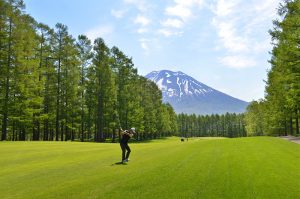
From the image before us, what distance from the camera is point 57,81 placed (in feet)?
203

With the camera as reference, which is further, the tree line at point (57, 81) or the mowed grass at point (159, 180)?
the tree line at point (57, 81)

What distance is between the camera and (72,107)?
6350cm

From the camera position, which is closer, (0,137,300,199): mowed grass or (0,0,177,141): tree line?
(0,137,300,199): mowed grass

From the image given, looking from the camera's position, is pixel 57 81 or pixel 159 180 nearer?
pixel 159 180

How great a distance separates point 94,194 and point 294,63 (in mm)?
34652

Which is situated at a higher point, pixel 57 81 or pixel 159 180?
pixel 57 81

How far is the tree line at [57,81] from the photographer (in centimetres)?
4345

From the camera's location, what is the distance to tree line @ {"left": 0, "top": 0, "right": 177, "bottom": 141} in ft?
143

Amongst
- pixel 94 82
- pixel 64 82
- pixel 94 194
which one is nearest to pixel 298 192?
pixel 94 194

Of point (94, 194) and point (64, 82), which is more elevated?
point (64, 82)

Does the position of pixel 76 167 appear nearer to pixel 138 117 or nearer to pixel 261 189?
pixel 261 189

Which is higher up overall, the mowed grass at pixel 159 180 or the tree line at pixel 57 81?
the tree line at pixel 57 81

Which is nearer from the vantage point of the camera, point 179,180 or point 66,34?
point 179,180

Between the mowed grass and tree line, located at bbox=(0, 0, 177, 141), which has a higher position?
tree line, located at bbox=(0, 0, 177, 141)
